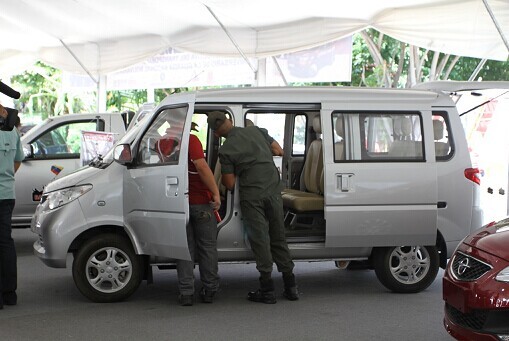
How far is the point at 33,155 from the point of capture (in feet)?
37.8

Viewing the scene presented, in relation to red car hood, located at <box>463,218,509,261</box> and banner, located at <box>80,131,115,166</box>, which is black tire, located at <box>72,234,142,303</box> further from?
red car hood, located at <box>463,218,509,261</box>

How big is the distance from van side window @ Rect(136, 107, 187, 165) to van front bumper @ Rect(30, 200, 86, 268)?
30.8 inches

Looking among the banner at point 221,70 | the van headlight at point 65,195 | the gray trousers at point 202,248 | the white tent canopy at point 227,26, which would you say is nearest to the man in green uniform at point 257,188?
the gray trousers at point 202,248

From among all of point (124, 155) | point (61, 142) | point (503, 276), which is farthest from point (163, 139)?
point (61, 142)

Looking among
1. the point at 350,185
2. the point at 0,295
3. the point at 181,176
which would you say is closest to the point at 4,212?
the point at 0,295

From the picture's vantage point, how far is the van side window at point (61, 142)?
11727 millimetres

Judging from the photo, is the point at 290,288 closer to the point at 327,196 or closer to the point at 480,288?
the point at 327,196

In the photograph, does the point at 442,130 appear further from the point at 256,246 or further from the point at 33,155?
the point at 33,155

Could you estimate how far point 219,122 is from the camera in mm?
7875

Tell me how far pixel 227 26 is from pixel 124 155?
30.2ft

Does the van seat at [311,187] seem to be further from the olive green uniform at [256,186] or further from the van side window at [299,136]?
the olive green uniform at [256,186]

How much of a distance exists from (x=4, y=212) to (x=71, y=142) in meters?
4.20

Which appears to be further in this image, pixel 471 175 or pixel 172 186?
pixel 471 175

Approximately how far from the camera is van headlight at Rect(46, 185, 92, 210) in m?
8.12
